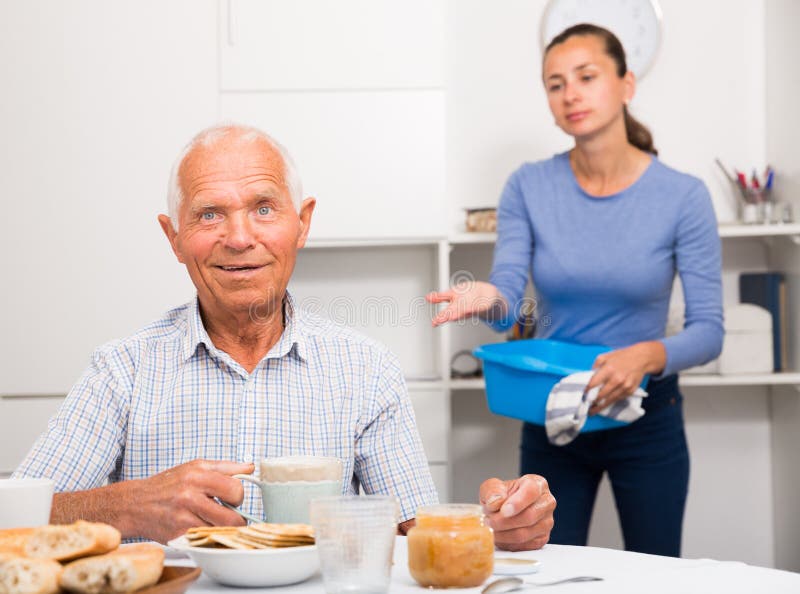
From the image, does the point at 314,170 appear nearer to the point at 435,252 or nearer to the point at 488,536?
the point at 435,252

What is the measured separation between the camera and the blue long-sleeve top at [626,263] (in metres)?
2.19

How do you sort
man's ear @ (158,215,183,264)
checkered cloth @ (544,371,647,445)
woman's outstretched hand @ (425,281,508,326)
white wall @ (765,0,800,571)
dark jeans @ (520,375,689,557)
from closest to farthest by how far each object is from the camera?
man's ear @ (158,215,183,264) → woman's outstretched hand @ (425,281,508,326) → checkered cloth @ (544,371,647,445) → dark jeans @ (520,375,689,557) → white wall @ (765,0,800,571)

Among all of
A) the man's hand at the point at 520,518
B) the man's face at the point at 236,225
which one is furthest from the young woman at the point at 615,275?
the man's hand at the point at 520,518

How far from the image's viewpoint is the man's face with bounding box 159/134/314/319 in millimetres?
1514

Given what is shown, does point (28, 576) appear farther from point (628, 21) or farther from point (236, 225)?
point (628, 21)

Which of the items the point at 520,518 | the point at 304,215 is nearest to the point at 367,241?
the point at 304,215

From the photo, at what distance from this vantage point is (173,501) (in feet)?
3.66

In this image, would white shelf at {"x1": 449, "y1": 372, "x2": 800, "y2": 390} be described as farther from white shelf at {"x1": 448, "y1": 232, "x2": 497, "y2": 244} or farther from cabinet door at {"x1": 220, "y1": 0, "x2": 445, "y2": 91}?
cabinet door at {"x1": 220, "y1": 0, "x2": 445, "y2": 91}

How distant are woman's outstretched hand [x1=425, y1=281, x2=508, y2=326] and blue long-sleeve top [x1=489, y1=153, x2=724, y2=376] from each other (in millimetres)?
53

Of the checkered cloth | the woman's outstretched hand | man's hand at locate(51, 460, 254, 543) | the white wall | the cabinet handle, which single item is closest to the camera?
man's hand at locate(51, 460, 254, 543)

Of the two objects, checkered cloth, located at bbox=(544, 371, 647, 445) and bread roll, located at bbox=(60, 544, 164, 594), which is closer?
bread roll, located at bbox=(60, 544, 164, 594)

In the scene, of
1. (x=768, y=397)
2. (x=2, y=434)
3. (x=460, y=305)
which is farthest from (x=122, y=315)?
(x=768, y=397)

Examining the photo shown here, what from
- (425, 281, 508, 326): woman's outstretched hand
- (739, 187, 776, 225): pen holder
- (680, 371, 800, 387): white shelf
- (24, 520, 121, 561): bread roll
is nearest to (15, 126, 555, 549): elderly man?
(425, 281, 508, 326): woman's outstretched hand

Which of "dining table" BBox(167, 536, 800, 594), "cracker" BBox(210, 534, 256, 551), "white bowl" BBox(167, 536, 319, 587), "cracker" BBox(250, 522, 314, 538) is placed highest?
"cracker" BBox(250, 522, 314, 538)
